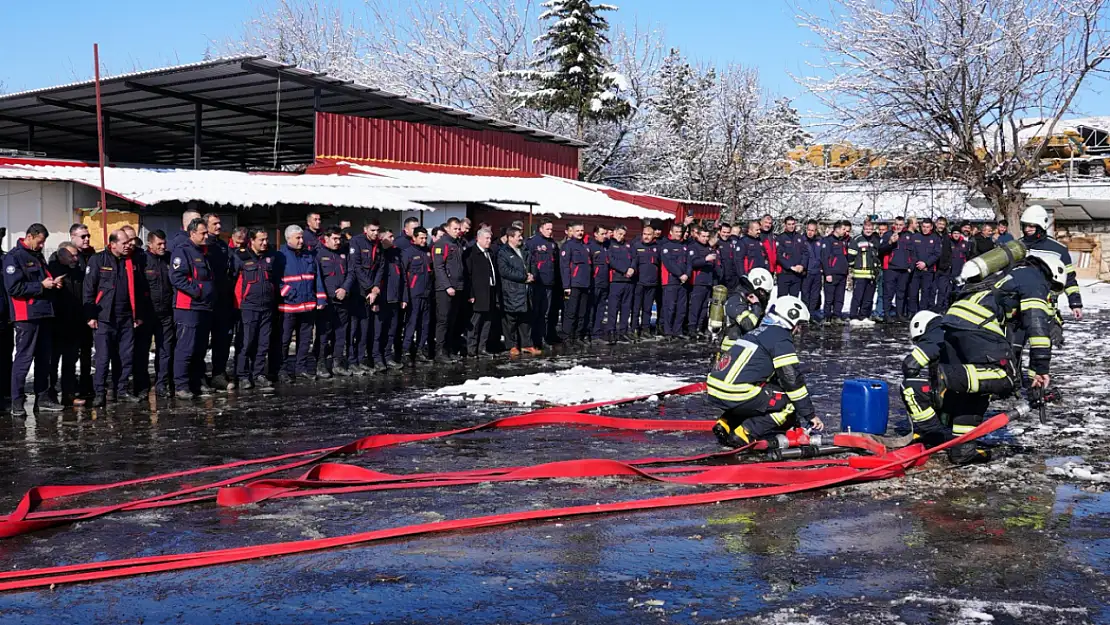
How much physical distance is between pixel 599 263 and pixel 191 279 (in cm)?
762

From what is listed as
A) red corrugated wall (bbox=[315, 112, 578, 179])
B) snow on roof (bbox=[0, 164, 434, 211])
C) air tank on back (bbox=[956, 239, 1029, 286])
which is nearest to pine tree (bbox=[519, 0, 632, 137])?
red corrugated wall (bbox=[315, 112, 578, 179])

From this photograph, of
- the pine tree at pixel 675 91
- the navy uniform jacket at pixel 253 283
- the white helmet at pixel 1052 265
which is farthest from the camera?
the pine tree at pixel 675 91

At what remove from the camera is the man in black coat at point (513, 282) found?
52.6ft

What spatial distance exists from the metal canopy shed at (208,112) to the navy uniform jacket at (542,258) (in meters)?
9.55

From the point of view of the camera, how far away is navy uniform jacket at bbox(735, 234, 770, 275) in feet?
64.5

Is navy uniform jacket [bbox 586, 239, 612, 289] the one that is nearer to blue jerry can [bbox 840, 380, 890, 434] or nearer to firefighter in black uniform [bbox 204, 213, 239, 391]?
firefighter in black uniform [bbox 204, 213, 239, 391]

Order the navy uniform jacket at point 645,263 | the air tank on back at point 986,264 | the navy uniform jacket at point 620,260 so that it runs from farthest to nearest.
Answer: the navy uniform jacket at point 645,263 < the navy uniform jacket at point 620,260 < the air tank on back at point 986,264

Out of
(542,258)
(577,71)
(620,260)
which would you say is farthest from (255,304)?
(577,71)

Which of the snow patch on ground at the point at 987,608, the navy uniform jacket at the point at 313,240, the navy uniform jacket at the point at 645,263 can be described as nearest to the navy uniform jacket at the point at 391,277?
the navy uniform jacket at the point at 313,240

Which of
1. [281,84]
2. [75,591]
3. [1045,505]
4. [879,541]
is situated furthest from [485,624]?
[281,84]

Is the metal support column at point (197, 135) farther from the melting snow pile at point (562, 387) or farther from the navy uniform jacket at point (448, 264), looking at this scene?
the melting snow pile at point (562, 387)

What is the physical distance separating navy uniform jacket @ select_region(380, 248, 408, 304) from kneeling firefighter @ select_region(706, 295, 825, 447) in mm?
6711

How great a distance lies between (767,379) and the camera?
873 cm

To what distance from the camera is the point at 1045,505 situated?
7223 millimetres
